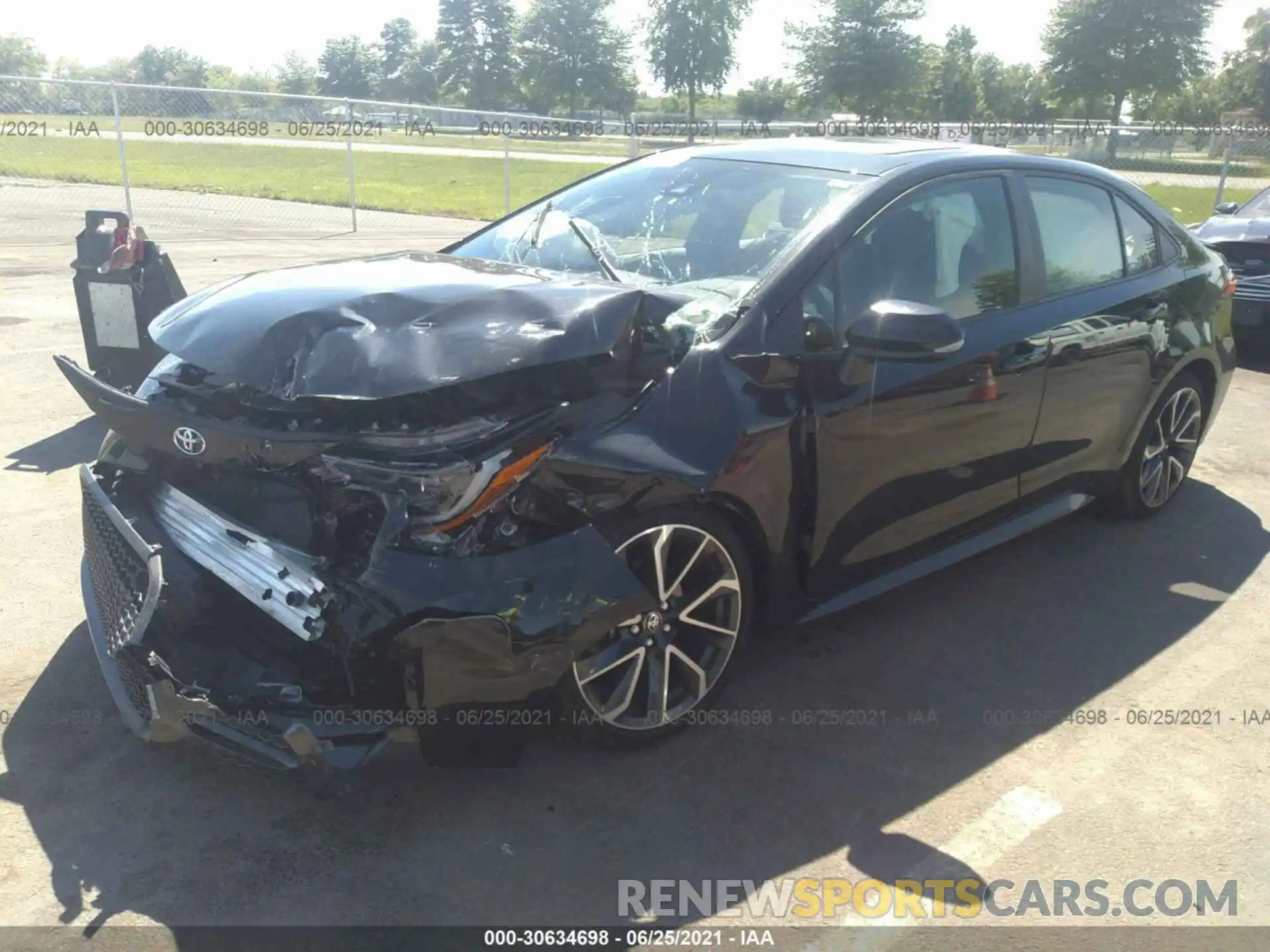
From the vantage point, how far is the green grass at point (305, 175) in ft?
68.0

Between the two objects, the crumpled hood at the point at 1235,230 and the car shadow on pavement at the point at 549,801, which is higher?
the crumpled hood at the point at 1235,230

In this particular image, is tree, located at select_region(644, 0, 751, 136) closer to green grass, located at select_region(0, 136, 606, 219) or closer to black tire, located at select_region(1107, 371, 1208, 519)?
green grass, located at select_region(0, 136, 606, 219)

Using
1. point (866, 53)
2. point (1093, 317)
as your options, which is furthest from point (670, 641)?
point (866, 53)

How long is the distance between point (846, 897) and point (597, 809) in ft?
2.36

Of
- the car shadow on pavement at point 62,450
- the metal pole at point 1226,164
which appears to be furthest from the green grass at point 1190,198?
the car shadow on pavement at point 62,450

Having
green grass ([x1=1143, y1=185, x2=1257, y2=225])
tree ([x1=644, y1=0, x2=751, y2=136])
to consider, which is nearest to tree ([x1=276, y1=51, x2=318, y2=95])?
tree ([x1=644, y1=0, x2=751, y2=136])

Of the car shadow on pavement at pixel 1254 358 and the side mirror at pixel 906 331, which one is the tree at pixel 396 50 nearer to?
the car shadow on pavement at pixel 1254 358

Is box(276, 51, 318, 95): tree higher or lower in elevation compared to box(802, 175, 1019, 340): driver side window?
higher

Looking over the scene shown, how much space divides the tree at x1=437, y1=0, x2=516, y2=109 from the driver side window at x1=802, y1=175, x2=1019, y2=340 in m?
81.1

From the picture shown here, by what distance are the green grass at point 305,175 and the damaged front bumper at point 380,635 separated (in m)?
16.6

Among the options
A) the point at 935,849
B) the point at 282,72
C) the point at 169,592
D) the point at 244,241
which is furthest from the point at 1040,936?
the point at 282,72

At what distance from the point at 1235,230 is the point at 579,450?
347 inches

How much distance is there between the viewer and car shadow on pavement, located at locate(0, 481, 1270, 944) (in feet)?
8.80

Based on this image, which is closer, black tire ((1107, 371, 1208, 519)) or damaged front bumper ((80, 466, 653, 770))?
damaged front bumper ((80, 466, 653, 770))
